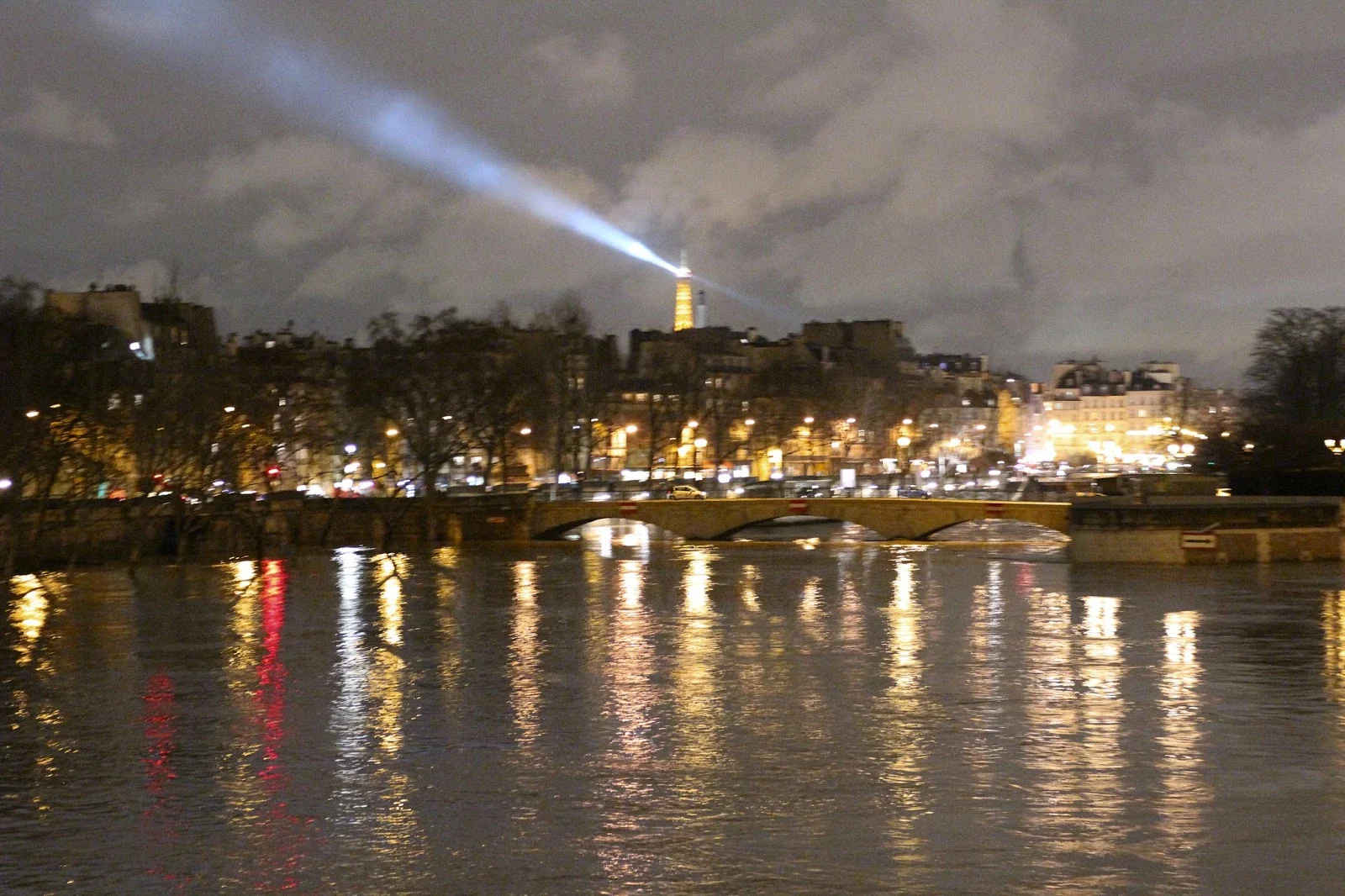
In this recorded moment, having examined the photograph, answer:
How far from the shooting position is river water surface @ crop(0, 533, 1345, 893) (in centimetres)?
1134

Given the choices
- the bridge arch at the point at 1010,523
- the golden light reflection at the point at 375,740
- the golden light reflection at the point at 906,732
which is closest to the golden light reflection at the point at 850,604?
the golden light reflection at the point at 906,732

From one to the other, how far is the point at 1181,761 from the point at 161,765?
8.92 m

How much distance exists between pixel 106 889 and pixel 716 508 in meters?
44.8

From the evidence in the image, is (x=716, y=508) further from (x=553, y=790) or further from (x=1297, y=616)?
(x=553, y=790)

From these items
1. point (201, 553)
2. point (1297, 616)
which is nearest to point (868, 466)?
point (201, 553)

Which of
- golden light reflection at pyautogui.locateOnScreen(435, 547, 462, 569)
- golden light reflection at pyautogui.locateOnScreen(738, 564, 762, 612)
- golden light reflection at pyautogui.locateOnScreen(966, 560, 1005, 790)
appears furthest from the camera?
golden light reflection at pyautogui.locateOnScreen(435, 547, 462, 569)

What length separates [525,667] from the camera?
850 inches

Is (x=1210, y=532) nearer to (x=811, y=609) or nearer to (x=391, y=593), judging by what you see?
(x=811, y=609)

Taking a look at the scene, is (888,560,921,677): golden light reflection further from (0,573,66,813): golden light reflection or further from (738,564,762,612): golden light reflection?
(0,573,66,813): golden light reflection

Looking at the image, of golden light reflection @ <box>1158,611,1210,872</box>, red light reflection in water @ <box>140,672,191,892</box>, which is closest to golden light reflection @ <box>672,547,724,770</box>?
golden light reflection @ <box>1158,611,1210,872</box>

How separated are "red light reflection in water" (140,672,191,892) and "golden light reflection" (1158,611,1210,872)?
667cm

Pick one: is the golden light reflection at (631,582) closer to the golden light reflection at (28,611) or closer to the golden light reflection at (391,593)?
the golden light reflection at (391,593)

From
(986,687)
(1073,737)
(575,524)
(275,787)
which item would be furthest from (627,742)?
(575,524)

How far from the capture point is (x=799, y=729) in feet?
53.9
